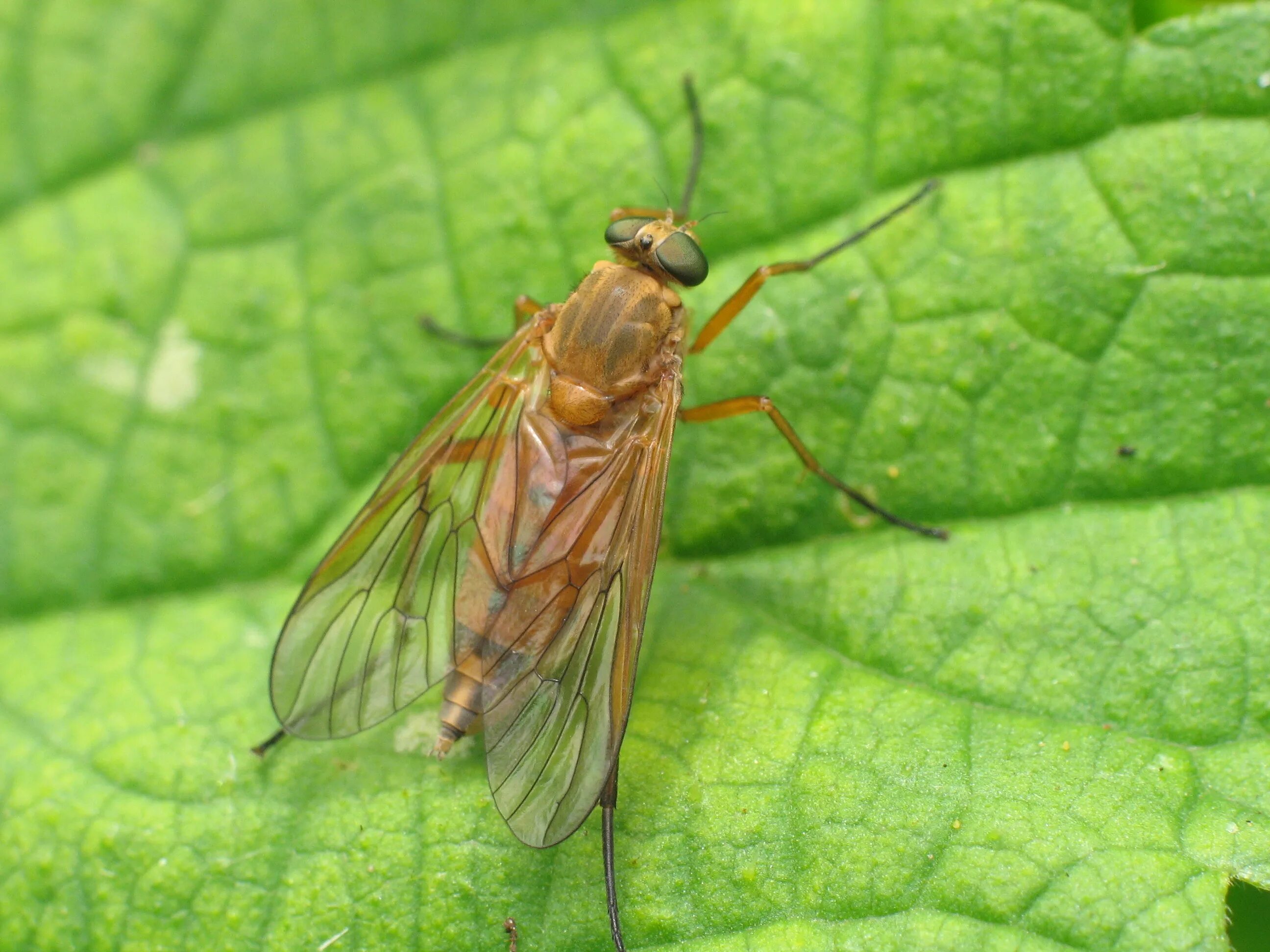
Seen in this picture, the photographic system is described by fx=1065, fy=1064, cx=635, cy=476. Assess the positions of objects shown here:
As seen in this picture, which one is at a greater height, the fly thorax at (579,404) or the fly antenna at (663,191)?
the fly antenna at (663,191)

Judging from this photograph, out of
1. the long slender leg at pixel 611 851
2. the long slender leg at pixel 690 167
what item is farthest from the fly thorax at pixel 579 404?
the long slender leg at pixel 611 851

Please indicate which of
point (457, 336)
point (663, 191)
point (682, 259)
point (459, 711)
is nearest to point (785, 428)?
point (682, 259)

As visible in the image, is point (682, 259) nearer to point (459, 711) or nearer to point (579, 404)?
point (579, 404)

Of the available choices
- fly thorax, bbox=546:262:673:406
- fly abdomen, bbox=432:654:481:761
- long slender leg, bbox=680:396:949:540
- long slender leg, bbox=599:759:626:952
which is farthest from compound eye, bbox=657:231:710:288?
long slender leg, bbox=599:759:626:952

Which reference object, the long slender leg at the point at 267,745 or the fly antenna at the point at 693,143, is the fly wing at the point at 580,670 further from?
the fly antenna at the point at 693,143

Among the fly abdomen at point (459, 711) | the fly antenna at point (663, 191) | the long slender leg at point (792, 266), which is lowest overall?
the fly abdomen at point (459, 711)

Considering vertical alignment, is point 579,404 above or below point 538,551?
above

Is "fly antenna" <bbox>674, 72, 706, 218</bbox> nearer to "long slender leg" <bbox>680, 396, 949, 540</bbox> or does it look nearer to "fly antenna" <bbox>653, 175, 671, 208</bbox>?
"fly antenna" <bbox>653, 175, 671, 208</bbox>
